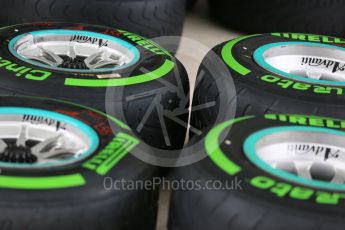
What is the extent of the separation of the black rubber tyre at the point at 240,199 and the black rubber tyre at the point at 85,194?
82mm

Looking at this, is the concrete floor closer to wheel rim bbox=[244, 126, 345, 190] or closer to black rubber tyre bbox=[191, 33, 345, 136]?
black rubber tyre bbox=[191, 33, 345, 136]

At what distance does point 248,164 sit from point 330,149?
1.00 ft

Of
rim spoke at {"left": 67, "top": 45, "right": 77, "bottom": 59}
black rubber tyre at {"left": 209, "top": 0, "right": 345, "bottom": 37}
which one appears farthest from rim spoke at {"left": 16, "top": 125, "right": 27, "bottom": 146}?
black rubber tyre at {"left": 209, "top": 0, "right": 345, "bottom": 37}

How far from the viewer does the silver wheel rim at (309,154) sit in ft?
4.99

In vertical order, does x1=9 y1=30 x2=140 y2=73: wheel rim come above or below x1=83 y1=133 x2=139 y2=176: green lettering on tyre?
below

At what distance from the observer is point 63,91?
5.17ft

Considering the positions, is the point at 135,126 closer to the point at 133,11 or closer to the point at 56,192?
the point at 56,192

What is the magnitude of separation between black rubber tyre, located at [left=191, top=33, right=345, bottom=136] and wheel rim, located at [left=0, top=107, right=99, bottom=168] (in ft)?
0.93

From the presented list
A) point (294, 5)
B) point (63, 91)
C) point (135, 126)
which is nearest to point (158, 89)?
point (135, 126)

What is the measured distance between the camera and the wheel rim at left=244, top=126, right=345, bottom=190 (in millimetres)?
1499

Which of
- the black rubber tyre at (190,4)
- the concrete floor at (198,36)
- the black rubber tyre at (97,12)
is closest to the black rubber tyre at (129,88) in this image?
the black rubber tyre at (97,12)

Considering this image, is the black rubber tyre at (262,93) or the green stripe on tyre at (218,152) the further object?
→ the black rubber tyre at (262,93)

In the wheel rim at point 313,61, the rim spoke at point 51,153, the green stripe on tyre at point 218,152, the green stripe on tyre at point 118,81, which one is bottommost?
the rim spoke at point 51,153

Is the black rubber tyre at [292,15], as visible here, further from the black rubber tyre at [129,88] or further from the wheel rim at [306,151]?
the wheel rim at [306,151]
